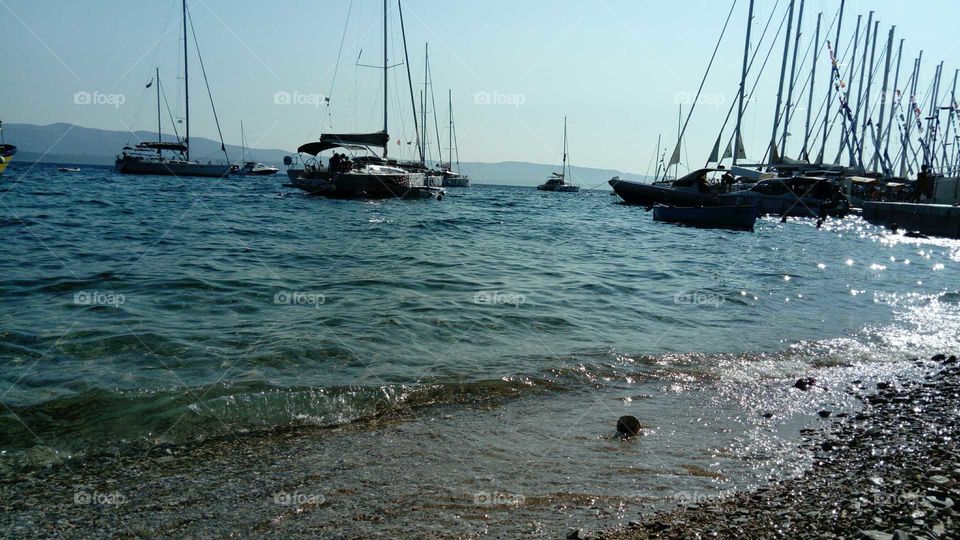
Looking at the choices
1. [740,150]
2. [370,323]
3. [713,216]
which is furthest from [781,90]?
[370,323]

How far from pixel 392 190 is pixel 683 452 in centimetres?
4221

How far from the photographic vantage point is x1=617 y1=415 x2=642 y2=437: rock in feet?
20.4

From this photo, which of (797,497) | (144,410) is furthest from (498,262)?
(797,497)

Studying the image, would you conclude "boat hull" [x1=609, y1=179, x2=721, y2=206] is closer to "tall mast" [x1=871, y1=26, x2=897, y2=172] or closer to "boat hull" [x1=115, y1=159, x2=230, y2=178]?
"tall mast" [x1=871, y1=26, x2=897, y2=172]

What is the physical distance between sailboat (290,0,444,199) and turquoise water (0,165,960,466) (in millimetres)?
20357

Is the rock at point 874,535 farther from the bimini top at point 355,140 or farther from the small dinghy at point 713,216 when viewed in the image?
the bimini top at point 355,140

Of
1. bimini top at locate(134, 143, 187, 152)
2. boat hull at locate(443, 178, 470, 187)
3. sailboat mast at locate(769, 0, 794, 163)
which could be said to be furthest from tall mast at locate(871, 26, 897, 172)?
bimini top at locate(134, 143, 187, 152)

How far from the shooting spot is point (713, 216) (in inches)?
1464

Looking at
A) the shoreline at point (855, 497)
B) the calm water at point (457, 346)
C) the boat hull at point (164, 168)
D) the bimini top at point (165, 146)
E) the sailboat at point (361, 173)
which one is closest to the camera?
the shoreline at point (855, 497)

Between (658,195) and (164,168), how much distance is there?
191 ft

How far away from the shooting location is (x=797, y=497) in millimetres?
4715

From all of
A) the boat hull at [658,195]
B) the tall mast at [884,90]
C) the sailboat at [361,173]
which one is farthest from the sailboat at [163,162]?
the tall mast at [884,90]

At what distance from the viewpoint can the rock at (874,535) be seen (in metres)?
3.94

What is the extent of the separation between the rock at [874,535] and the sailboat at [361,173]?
4187 cm
